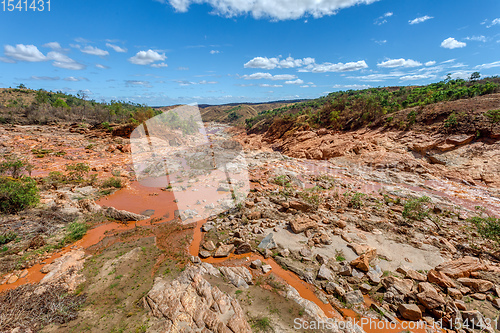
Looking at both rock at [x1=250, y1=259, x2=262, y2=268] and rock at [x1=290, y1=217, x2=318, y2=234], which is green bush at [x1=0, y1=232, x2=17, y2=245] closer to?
rock at [x1=250, y1=259, x2=262, y2=268]

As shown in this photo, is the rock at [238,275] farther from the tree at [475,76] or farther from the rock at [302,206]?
the tree at [475,76]

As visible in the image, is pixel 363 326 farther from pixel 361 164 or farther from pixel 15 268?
pixel 361 164

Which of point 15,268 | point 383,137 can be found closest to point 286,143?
point 383,137

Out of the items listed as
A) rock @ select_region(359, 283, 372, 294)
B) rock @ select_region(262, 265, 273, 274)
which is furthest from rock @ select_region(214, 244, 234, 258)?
rock @ select_region(359, 283, 372, 294)

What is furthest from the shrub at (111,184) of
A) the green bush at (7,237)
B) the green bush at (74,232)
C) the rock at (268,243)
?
the rock at (268,243)

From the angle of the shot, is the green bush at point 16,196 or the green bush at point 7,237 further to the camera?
the green bush at point 16,196
